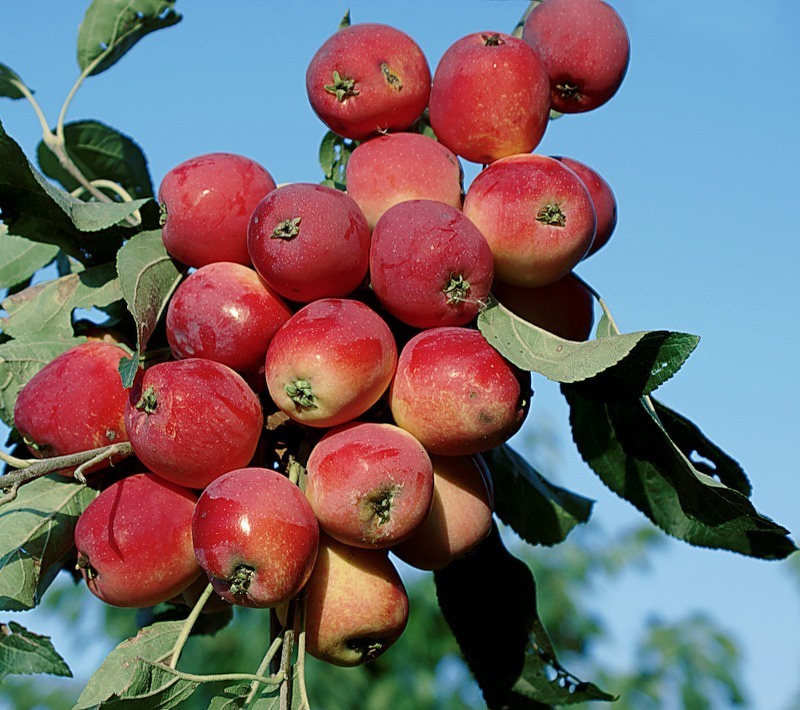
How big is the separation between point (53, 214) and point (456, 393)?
2.62 ft

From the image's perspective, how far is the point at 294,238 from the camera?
136 cm

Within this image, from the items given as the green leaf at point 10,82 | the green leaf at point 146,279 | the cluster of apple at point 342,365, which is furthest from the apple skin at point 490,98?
the green leaf at point 10,82

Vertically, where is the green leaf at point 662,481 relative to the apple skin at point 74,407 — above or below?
below

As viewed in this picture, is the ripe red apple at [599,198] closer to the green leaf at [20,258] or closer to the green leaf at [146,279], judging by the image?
the green leaf at [146,279]

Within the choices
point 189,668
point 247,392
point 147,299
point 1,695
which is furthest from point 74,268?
point 1,695

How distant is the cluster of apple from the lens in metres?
1.30

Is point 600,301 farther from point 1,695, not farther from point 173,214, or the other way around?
point 1,695

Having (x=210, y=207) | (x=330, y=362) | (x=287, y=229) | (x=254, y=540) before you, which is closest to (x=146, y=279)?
(x=210, y=207)

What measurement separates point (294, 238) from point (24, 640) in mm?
895

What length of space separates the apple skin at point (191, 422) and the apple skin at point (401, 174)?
39 centimetres

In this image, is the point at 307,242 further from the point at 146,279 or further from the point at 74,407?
the point at 74,407

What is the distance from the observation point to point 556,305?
1.58m

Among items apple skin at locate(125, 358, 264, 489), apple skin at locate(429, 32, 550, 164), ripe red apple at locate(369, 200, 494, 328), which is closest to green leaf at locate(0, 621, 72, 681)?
apple skin at locate(125, 358, 264, 489)

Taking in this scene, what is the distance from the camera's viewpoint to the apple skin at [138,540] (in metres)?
1.36
